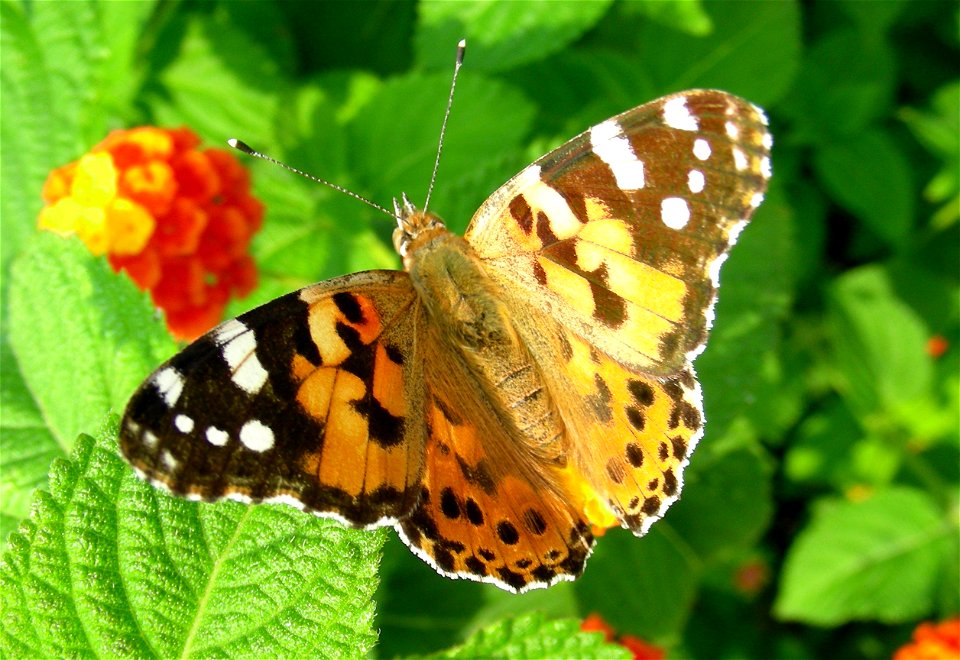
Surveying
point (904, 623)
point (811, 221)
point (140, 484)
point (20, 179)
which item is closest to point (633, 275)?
point (140, 484)

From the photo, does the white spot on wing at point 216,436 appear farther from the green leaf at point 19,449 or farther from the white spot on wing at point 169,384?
the green leaf at point 19,449

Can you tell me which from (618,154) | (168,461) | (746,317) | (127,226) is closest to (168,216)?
(127,226)

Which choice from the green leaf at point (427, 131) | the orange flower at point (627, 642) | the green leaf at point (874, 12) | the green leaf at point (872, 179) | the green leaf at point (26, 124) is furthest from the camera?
the green leaf at point (872, 179)

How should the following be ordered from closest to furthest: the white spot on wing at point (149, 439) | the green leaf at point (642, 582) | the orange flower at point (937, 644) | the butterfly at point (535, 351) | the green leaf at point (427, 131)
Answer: the white spot on wing at point (149, 439) → the butterfly at point (535, 351) → the orange flower at point (937, 644) → the green leaf at point (427, 131) → the green leaf at point (642, 582)

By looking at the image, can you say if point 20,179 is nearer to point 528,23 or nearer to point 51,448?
point 51,448

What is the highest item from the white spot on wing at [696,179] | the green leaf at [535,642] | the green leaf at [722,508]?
the white spot on wing at [696,179]

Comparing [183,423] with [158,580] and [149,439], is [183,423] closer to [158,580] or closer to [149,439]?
[149,439]

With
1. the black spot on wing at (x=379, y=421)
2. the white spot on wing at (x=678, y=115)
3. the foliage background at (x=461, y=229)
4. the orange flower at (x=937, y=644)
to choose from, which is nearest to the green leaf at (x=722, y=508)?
the foliage background at (x=461, y=229)
